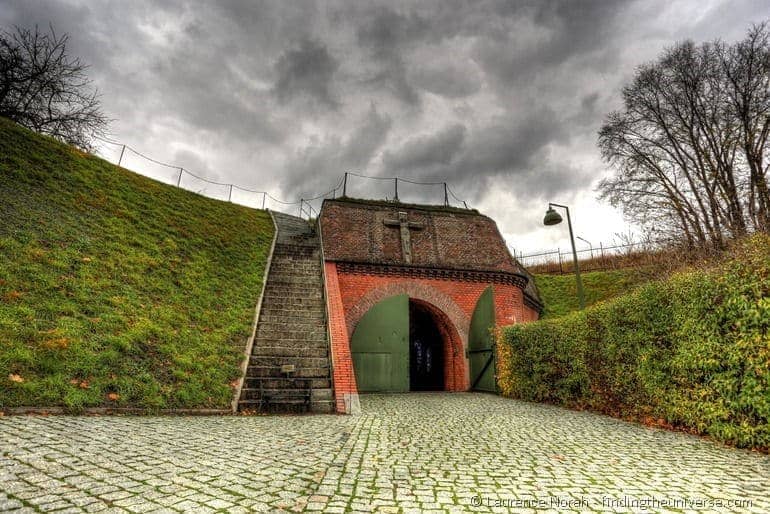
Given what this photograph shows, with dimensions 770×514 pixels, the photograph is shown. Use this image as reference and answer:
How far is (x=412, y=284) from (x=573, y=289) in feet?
40.8

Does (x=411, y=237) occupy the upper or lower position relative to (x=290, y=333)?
upper

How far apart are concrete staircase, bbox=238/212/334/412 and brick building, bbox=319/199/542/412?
79cm

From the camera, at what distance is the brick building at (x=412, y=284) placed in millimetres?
13258

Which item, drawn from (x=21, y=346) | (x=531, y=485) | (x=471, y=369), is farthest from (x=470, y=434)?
(x=471, y=369)

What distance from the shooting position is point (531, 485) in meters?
3.38

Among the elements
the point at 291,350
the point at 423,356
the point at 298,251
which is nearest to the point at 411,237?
the point at 298,251

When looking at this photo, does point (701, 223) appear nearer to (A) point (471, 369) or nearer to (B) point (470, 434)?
(A) point (471, 369)

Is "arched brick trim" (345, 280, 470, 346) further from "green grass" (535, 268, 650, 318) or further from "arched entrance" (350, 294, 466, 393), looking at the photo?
"green grass" (535, 268, 650, 318)

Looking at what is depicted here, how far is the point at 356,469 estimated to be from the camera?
375 centimetres

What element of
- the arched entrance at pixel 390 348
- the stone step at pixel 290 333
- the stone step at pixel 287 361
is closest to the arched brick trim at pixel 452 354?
the arched entrance at pixel 390 348

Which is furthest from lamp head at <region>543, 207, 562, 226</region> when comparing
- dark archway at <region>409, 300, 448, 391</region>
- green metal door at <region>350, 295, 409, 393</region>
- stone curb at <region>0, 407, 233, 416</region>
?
stone curb at <region>0, 407, 233, 416</region>

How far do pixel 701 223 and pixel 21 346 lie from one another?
66.6ft

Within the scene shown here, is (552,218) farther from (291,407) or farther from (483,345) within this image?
(291,407)

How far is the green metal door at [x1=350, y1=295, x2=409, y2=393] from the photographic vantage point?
13.0 metres
